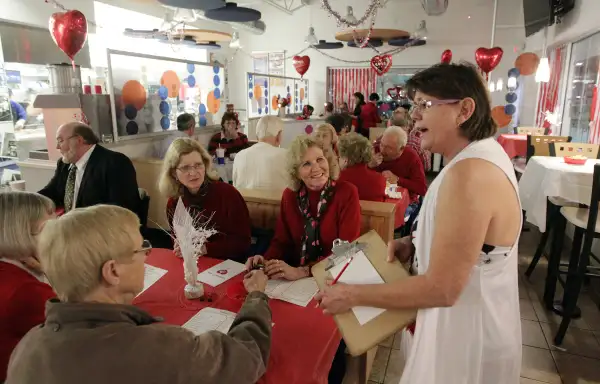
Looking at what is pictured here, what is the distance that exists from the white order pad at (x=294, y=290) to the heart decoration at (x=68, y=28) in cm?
324

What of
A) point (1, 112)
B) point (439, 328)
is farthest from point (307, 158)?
point (1, 112)

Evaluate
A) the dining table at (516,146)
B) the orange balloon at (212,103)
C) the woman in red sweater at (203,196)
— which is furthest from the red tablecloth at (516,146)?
the woman in red sweater at (203,196)

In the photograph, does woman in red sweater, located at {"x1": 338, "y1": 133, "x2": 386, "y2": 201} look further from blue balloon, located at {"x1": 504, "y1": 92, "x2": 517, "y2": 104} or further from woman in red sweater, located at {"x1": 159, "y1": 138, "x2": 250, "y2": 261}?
blue balloon, located at {"x1": 504, "y1": 92, "x2": 517, "y2": 104}

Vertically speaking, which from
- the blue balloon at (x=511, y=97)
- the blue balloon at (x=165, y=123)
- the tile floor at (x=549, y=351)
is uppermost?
the blue balloon at (x=511, y=97)

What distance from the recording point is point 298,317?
4.66 feet

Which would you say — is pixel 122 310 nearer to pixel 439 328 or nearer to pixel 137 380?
pixel 137 380

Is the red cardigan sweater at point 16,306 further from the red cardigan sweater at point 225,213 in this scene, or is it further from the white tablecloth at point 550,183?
the white tablecloth at point 550,183

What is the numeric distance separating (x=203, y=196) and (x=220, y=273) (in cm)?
75

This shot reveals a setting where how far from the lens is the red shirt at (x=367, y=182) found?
121 inches

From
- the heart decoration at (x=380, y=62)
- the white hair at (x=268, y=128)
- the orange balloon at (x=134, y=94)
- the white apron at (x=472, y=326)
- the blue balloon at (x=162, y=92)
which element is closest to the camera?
the white apron at (x=472, y=326)

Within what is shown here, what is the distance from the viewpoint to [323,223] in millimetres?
2137

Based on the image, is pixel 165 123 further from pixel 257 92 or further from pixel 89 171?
pixel 257 92

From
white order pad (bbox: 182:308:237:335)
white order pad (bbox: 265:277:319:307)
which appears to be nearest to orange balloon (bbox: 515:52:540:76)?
white order pad (bbox: 265:277:319:307)

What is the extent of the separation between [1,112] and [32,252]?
5835 millimetres
